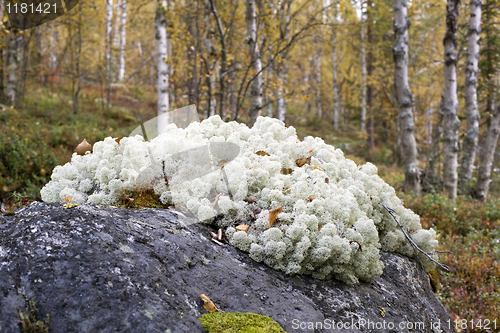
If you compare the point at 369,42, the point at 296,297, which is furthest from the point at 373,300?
the point at 369,42

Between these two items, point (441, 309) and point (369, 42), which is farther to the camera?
point (369, 42)

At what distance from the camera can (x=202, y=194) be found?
2154 mm

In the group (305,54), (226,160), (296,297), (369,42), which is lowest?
(296,297)

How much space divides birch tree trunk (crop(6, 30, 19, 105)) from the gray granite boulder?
11.3m

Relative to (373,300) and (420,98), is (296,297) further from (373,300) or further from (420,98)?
(420,98)

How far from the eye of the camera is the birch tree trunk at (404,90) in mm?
6773

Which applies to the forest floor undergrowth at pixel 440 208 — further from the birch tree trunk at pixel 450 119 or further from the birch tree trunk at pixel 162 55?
the birch tree trunk at pixel 162 55

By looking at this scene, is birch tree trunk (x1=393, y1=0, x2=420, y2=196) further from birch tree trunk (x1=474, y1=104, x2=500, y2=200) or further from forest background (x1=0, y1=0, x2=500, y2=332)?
birch tree trunk (x1=474, y1=104, x2=500, y2=200)

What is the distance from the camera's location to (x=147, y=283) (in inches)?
54.7

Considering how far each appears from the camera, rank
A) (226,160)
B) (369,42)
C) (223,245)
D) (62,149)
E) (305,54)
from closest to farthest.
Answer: (223,245) → (226,160) → (62,149) → (369,42) → (305,54)

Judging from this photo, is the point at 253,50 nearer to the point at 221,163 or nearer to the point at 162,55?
the point at 162,55

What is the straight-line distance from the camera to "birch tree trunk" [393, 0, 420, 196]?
22.2ft

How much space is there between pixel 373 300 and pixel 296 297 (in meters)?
0.60

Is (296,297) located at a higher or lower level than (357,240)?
lower
